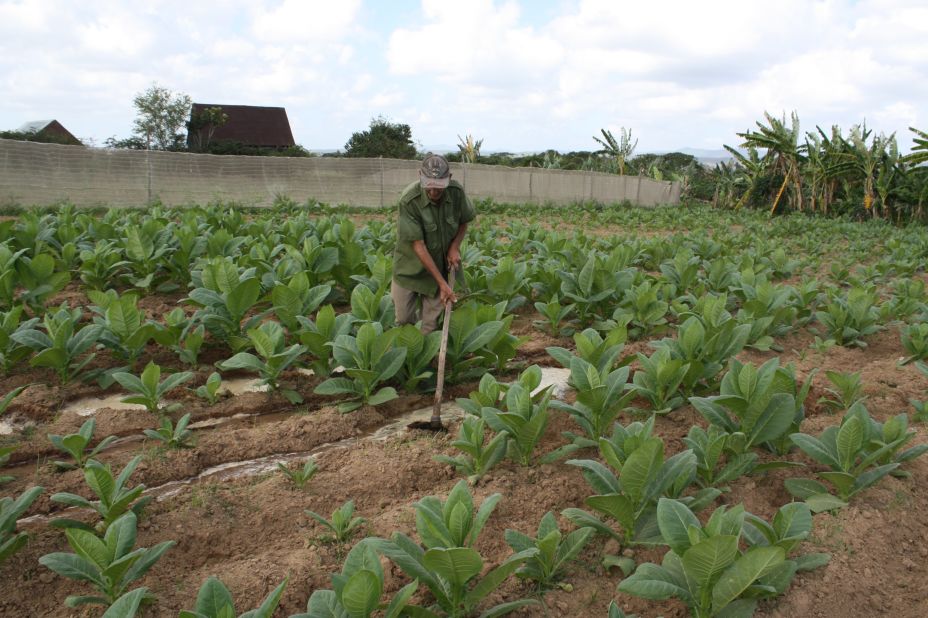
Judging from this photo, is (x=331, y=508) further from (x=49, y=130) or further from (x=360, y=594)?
(x=49, y=130)

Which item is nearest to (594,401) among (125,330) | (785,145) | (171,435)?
(171,435)

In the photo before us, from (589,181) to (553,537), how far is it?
74.8 feet

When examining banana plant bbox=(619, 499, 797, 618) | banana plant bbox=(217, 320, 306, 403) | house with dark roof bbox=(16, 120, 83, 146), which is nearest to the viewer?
banana plant bbox=(619, 499, 797, 618)

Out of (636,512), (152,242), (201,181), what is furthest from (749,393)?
(201,181)

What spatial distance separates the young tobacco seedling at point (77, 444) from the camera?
126 inches

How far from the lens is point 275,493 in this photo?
10.5 ft

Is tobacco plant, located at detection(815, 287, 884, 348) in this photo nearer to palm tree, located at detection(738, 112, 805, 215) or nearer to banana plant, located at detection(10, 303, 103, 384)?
banana plant, located at detection(10, 303, 103, 384)

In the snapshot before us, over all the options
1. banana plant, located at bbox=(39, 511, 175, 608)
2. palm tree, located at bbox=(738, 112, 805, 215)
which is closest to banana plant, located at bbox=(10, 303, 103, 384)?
banana plant, located at bbox=(39, 511, 175, 608)

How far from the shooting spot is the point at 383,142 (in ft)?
137

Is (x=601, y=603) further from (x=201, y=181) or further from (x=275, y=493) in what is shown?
(x=201, y=181)

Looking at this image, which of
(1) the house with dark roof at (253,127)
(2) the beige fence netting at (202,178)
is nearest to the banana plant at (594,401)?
(2) the beige fence netting at (202,178)

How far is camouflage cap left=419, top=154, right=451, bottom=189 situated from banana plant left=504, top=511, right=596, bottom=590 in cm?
238

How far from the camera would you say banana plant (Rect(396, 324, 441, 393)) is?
14.1 feet

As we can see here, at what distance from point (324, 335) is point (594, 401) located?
73.6 inches
